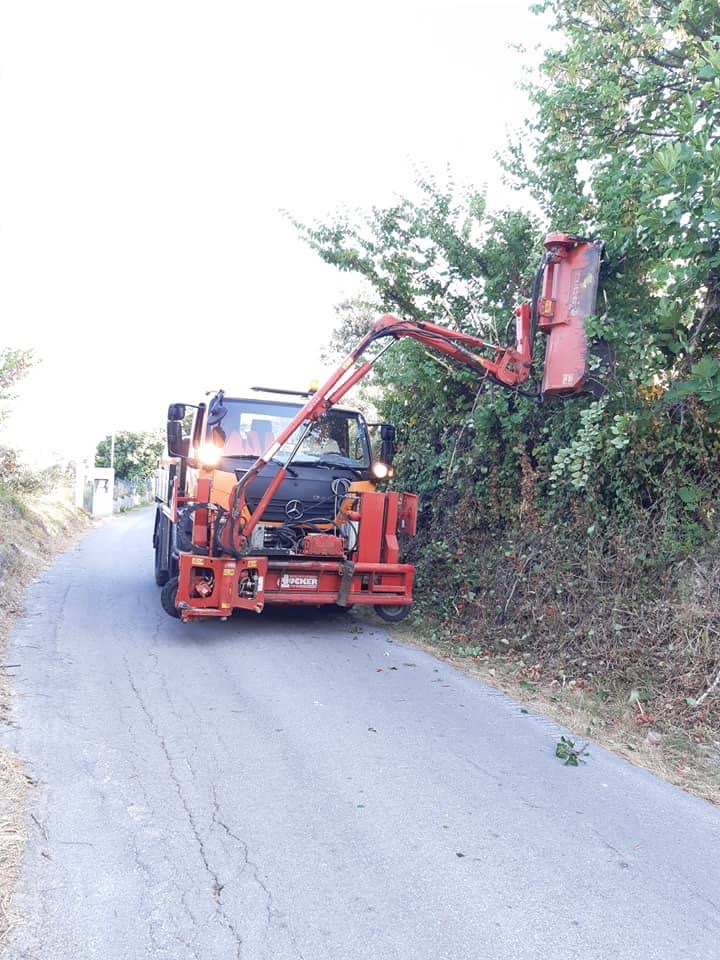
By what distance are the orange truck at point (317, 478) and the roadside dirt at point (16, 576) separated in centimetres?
219

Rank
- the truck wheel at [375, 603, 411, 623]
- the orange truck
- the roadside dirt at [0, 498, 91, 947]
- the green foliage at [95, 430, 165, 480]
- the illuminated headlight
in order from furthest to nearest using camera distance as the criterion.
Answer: the green foliage at [95, 430, 165, 480] → the truck wheel at [375, 603, 411, 623] → the illuminated headlight → the orange truck → the roadside dirt at [0, 498, 91, 947]

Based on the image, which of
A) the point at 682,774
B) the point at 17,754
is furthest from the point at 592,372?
the point at 17,754

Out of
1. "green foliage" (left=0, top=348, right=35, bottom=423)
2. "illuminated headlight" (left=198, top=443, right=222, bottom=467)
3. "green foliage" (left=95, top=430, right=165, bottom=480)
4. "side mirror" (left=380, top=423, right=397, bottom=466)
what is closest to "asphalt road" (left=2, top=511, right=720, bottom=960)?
"illuminated headlight" (left=198, top=443, right=222, bottom=467)

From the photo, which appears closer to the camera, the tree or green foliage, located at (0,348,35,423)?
the tree

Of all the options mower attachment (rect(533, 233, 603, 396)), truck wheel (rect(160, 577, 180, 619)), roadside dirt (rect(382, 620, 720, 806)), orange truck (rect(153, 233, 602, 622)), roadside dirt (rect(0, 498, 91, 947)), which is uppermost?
mower attachment (rect(533, 233, 603, 396))

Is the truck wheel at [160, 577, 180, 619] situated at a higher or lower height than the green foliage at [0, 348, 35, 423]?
lower

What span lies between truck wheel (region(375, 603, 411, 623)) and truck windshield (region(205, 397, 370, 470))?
5.62ft

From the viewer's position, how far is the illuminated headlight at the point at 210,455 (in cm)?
927

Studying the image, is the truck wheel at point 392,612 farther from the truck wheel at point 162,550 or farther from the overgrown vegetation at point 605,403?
the truck wheel at point 162,550

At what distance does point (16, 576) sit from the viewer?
40.3ft

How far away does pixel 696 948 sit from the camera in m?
3.35

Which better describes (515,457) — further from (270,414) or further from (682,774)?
(682,774)

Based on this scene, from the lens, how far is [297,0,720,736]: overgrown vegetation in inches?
254

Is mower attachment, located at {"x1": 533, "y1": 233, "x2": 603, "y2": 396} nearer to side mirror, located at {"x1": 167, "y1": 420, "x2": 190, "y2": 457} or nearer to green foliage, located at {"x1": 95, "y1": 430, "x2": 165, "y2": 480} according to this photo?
side mirror, located at {"x1": 167, "y1": 420, "x2": 190, "y2": 457}
